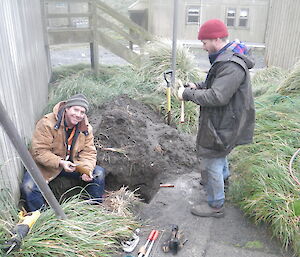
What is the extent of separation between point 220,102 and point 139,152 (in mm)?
1842

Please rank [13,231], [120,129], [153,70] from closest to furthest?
[13,231], [120,129], [153,70]

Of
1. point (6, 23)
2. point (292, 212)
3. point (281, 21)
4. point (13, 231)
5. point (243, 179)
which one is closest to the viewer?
point (13, 231)

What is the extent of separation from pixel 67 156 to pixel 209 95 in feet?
5.35

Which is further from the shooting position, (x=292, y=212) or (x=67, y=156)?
(x=67, y=156)

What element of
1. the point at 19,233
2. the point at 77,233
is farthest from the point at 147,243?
the point at 19,233

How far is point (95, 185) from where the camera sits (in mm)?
3600

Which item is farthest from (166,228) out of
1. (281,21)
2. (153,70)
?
(281,21)

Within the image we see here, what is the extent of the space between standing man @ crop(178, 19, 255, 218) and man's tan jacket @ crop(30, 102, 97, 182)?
1168 mm

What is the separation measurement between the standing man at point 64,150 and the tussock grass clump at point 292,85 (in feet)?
13.1

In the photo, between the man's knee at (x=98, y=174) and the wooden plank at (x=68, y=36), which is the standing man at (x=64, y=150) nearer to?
the man's knee at (x=98, y=174)

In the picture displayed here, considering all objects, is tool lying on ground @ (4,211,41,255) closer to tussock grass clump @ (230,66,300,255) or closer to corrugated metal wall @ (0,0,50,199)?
corrugated metal wall @ (0,0,50,199)

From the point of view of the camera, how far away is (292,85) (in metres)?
5.93

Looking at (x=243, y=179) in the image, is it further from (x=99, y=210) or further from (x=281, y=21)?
(x=281, y=21)

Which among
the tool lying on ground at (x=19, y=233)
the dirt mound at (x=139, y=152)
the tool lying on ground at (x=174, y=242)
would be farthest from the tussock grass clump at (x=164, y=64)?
the tool lying on ground at (x=19, y=233)
